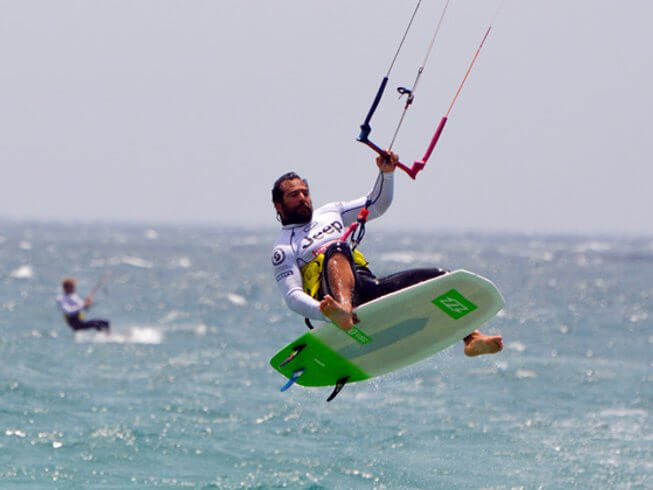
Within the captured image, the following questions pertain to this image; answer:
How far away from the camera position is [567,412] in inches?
655

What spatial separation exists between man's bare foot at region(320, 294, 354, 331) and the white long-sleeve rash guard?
10.2 inches

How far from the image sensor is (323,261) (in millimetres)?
8766

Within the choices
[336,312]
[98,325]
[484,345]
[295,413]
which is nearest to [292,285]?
[336,312]

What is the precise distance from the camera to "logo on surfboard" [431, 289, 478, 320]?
8977 millimetres

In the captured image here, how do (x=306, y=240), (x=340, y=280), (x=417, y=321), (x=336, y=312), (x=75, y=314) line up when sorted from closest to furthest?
(x=336, y=312) → (x=340, y=280) → (x=306, y=240) → (x=417, y=321) → (x=75, y=314)

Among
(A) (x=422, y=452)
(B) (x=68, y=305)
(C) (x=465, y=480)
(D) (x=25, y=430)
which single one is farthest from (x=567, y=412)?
(B) (x=68, y=305)

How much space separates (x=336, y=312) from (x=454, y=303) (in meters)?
1.14

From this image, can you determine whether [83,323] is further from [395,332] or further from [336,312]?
[336,312]

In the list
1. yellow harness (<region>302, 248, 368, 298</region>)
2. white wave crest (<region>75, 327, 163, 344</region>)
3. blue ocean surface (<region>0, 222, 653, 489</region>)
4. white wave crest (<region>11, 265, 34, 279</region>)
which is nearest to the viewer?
yellow harness (<region>302, 248, 368, 298</region>)

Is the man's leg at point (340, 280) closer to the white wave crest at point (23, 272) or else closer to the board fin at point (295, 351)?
the board fin at point (295, 351)

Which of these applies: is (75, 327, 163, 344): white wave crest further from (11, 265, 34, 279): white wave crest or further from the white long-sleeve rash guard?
(11, 265, 34, 279): white wave crest

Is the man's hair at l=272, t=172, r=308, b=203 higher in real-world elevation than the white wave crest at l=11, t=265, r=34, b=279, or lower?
higher

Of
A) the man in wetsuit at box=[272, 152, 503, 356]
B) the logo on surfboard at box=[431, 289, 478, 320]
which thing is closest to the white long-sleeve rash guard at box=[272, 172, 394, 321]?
the man in wetsuit at box=[272, 152, 503, 356]

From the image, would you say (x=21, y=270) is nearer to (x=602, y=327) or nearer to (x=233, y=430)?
(x=602, y=327)
